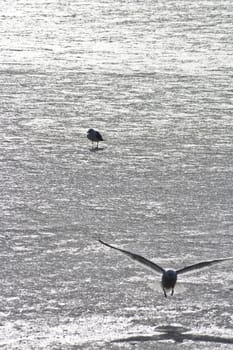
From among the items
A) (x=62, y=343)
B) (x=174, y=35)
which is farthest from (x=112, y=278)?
(x=174, y=35)

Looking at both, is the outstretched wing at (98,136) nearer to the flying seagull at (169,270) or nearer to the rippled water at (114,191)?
the rippled water at (114,191)

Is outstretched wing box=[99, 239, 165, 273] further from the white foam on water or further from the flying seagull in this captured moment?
the white foam on water

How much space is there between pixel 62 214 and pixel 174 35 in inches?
449

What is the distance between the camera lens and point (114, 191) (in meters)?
9.13

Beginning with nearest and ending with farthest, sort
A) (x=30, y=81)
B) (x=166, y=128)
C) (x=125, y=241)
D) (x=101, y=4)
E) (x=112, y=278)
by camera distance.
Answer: (x=112, y=278), (x=125, y=241), (x=166, y=128), (x=30, y=81), (x=101, y=4)

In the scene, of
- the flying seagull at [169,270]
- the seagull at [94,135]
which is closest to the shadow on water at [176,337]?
the flying seagull at [169,270]

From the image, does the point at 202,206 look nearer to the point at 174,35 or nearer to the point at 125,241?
the point at 125,241

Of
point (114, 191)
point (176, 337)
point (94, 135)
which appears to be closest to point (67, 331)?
point (176, 337)

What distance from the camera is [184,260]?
7340 millimetres

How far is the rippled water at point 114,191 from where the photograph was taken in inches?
246

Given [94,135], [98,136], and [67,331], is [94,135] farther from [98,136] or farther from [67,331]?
[67,331]

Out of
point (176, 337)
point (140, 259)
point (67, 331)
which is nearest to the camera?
point (140, 259)

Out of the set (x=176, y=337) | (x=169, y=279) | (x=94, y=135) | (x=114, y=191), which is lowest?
(x=176, y=337)

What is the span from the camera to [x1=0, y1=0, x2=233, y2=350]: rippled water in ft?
20.5
